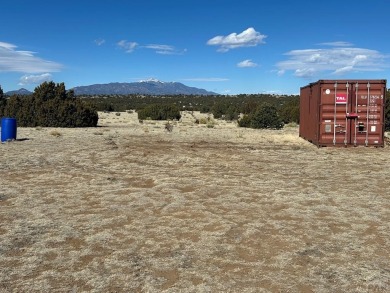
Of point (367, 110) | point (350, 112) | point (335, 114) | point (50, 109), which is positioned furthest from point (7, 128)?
point (367, 110)

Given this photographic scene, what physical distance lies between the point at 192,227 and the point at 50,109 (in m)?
29.5

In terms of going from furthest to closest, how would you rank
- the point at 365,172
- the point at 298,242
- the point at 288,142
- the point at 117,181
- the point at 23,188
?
the point at 288,142, the point at 365,172, the point at 117,181, the point at 23,188, the point at 298,242

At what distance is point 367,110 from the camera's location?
19.6 meters

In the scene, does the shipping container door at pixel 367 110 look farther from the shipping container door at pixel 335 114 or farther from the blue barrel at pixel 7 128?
the blue barrel at pixel 7 128

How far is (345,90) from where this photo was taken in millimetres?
19469

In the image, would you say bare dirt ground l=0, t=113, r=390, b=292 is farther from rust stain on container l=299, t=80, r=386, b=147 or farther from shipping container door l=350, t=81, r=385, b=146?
shipping container door l=350, t=81, r=385, b=146

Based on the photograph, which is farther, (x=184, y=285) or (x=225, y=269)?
(x=225, y=269)

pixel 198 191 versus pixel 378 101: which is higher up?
pixel 378 101

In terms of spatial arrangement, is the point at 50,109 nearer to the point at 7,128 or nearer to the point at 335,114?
the point at 7,128

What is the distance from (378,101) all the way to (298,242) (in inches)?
591

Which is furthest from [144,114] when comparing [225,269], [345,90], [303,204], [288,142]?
[225,269]

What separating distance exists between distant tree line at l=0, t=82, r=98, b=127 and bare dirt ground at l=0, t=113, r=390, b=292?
2024 cm

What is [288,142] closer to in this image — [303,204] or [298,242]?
[303,204]

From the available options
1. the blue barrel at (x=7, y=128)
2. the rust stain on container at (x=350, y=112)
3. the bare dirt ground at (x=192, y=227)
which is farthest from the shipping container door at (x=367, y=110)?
the blue barrel at (x=7, y=128)
